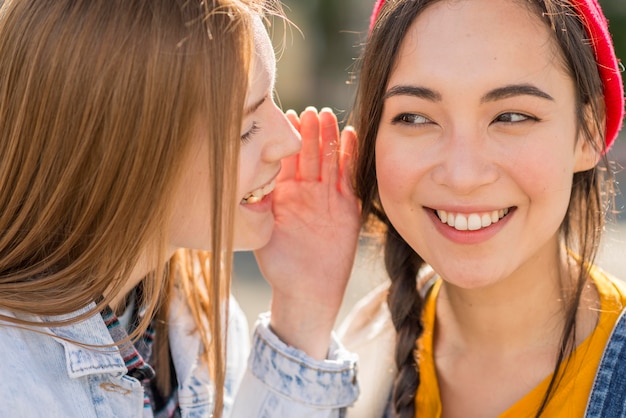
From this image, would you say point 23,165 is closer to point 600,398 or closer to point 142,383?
point 142,383

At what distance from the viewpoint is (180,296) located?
296 cm

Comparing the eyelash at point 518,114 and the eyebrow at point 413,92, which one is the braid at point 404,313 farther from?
the eyelash at point 518,114

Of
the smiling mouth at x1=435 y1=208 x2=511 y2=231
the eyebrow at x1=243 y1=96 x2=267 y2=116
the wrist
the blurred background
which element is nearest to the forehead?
the smiling mouth at x1=435 y1=208 x2=511 y2=231

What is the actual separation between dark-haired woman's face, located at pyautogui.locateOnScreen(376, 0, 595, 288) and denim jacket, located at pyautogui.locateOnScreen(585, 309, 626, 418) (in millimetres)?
323

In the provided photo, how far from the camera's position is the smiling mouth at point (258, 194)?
104 inches

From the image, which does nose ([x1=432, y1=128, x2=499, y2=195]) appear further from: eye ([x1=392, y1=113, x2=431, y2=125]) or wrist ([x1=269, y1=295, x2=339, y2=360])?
wrist ([x1=269, y1=295, x2=339, y2=360])

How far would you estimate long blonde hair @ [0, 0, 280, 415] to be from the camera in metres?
2.16

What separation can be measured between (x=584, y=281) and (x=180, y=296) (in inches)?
53.5

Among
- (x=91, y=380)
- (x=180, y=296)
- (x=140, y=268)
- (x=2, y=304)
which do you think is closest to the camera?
(x=2, y=304)

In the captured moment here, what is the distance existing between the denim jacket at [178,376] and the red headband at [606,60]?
1.13 metres

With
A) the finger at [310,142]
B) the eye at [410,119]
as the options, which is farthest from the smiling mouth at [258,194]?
the eye at [410,119]

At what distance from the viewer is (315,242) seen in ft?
9.39

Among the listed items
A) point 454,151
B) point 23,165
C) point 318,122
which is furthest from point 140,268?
point 454,151

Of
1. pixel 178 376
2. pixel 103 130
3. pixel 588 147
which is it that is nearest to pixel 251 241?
pixel 178 376
